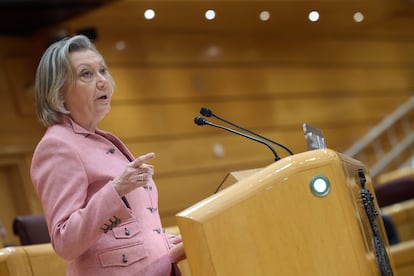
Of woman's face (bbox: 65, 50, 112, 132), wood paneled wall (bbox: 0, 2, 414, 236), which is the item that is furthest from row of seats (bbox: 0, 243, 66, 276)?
wood paneled wall (bbox: 0, 2, 414, 236)

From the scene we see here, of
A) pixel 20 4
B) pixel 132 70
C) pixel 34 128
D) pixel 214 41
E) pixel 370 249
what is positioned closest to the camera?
pixel 370 249

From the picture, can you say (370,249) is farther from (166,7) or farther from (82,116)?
(166,7)

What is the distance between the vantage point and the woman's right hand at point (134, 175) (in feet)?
5.92

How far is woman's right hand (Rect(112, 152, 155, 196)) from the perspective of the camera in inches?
71.1

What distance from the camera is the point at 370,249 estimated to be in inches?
81.0

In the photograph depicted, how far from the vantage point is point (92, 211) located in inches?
72.6

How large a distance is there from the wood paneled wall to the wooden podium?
4.57m

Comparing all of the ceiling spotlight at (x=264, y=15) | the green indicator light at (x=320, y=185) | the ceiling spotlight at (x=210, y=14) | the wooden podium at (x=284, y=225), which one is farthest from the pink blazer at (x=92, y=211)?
the ceiling spotlight at (x=264, y=15)

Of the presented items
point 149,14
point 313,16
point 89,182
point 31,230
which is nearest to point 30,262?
point 89,182

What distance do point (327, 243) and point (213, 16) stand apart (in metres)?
5.49

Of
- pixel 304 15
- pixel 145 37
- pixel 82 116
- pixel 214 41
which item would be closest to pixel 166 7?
pixel 145 37

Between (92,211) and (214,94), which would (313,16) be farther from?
(92,211)

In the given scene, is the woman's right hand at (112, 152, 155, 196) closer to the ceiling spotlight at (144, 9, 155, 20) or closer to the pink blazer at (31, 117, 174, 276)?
the pink blazer at (31, 117, 174, 276)

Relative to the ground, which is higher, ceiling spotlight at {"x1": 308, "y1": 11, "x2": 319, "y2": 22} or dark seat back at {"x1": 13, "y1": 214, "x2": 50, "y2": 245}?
ceiling spotlight at {"x1": 308, "y1": 11, "x2": 319, "y2": 22}
